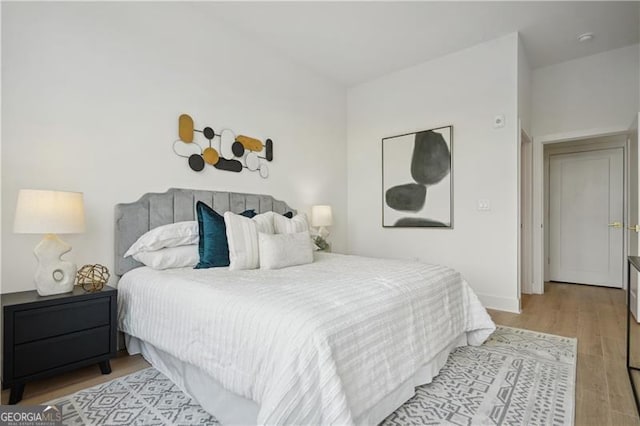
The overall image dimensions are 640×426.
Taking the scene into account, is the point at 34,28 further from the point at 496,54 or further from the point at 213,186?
the point at 496,54

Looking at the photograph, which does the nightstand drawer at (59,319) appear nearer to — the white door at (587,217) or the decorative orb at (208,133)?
the decorative orb at (208,133)

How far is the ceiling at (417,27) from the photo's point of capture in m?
3.02

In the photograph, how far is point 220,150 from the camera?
3.20 metres

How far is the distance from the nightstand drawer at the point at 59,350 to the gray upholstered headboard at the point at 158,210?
0.53 metres

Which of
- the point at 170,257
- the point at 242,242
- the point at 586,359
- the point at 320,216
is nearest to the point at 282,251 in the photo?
the point at 242,242

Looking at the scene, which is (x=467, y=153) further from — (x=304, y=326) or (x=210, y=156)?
(x=304, y=326)

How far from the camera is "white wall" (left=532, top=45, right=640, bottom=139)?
3768 mm

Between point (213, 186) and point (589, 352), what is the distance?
3269 millimetres

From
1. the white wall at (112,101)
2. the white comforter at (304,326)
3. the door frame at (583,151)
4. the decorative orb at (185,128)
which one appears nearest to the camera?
the white comforter at (304,326)

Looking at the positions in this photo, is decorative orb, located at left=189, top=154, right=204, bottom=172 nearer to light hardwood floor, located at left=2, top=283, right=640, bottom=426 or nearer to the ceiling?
the ceiling

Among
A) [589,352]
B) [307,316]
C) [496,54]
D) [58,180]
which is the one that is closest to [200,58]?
[58,180]

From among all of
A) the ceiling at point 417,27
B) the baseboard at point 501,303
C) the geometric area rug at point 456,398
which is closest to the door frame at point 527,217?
the baseboard at point 501,303

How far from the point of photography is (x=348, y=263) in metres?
2.68

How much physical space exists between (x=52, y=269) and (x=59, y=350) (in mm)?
456
